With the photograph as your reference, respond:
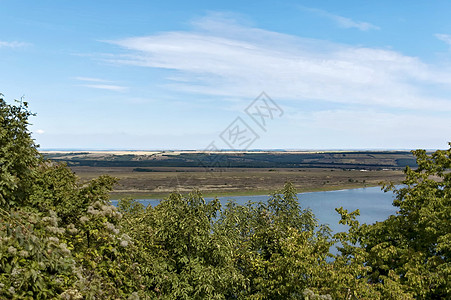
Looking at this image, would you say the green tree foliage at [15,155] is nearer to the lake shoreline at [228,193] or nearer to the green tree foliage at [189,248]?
the green tree foliage at [189,248]

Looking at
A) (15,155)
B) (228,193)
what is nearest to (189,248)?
(15,155)

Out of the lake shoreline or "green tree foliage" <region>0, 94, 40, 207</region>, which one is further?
the lake shoreline

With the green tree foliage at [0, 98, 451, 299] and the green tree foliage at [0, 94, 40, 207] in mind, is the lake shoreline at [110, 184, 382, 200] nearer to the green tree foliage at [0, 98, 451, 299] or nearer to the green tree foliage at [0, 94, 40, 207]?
the green tree foliage at [0, 98, 451, 299]

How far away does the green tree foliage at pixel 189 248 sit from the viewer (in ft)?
37.9

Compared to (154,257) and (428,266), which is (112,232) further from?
(428,266)

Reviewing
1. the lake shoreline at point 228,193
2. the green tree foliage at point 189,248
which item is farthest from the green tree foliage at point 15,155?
the lake shoreline at point 228,193

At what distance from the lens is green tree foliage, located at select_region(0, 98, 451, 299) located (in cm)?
1154

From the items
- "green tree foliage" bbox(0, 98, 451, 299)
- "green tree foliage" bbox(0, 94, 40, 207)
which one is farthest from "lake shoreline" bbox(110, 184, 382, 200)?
"green tree foliage" bbox(0, 94, 40, 207)

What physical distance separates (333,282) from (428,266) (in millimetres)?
5061

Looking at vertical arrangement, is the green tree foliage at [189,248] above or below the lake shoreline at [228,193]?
above

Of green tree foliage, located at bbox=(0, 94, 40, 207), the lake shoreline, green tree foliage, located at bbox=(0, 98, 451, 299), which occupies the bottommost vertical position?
the lake shoreline

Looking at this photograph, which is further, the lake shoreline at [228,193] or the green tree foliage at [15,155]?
the lake shoreline at [228,193]

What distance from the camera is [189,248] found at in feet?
59.9

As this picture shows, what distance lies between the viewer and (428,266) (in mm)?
16328
